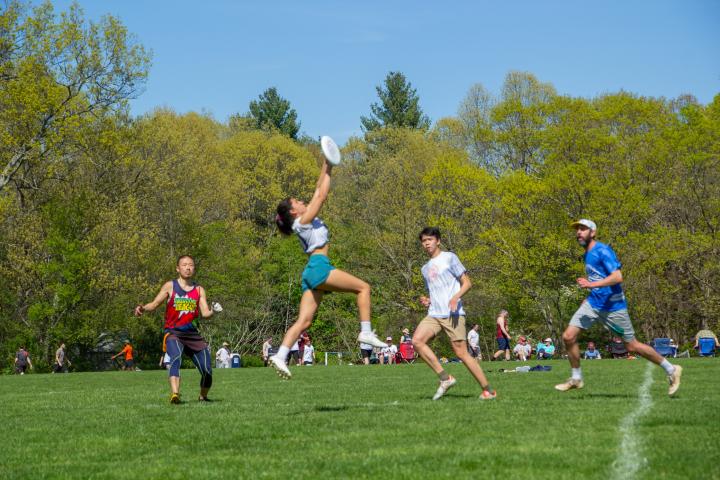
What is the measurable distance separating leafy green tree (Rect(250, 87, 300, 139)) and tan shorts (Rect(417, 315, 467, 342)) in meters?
72.8

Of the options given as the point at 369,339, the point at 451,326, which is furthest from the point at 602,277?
the point at 369,339

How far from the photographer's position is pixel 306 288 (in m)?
10.2

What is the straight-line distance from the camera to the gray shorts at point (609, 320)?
446 inches

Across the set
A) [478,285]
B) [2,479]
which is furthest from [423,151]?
[2,479]

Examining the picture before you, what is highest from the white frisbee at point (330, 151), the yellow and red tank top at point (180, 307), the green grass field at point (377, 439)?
the white frisbee at point (330, 151)

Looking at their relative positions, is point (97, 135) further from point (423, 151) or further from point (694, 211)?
point (694, 211)

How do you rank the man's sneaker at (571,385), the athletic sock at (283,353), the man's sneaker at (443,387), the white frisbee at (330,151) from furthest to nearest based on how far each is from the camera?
the man's sneaker at (571,385) < the man's sneaker at (443,387) < the athletic sock at (283,353) < the white frisbee at (330,151)

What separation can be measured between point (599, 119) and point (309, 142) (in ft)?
127

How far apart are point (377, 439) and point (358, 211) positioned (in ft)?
180

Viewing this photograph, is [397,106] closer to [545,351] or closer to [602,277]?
[545,351]

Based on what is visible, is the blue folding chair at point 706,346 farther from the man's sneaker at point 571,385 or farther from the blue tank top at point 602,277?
the blue tank top at point 602,277

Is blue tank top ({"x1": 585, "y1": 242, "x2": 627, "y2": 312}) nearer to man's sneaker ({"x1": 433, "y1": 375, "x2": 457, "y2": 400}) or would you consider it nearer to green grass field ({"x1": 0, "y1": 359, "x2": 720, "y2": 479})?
green grass field ({"x1": 0, "y1": 359, "x2": 720, "y2": 479})

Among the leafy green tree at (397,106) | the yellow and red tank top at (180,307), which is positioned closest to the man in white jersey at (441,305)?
the yellow and red tank top at (180,307)

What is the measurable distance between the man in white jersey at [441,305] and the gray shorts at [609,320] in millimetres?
1437
